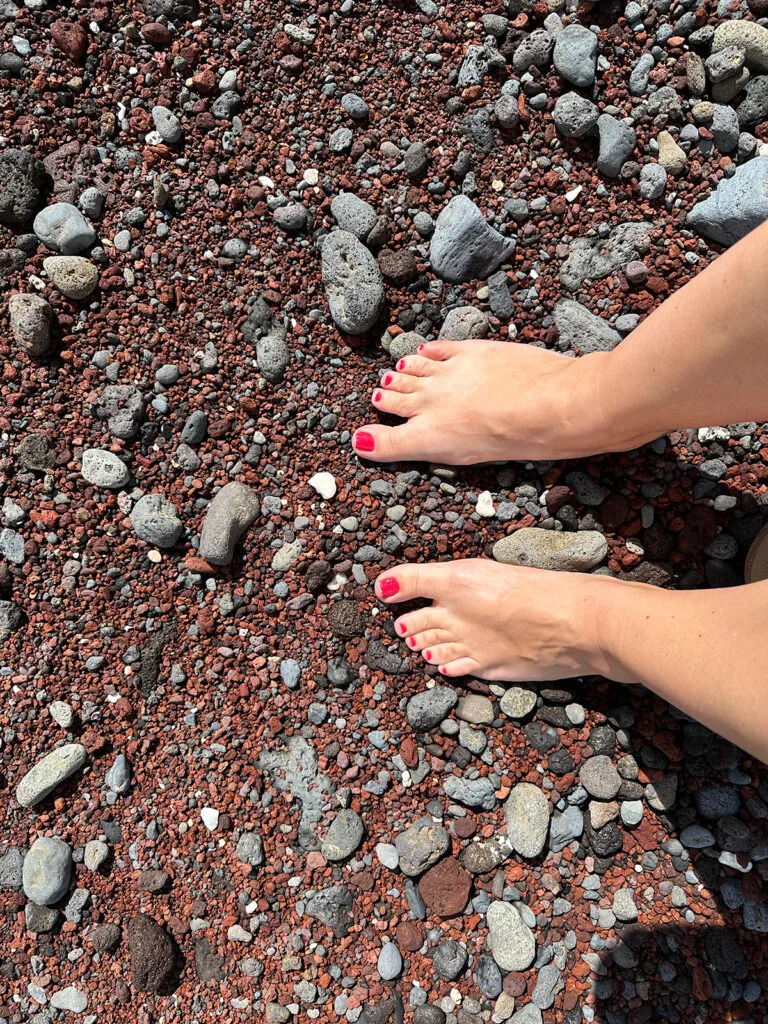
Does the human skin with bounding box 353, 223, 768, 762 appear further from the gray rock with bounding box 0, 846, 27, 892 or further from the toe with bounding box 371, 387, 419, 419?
the gray rock with bounding box 0, 846, 27, 892

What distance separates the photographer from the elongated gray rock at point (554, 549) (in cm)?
195

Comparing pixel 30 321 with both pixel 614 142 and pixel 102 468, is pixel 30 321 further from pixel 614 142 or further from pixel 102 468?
pixel 614 142

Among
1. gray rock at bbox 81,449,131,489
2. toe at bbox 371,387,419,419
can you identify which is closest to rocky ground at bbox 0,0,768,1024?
gray rock at bbox 81,449,131,489

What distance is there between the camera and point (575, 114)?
6.28 feet

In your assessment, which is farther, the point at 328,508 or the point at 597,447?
the point at 328,508

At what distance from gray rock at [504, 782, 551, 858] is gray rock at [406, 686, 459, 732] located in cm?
29

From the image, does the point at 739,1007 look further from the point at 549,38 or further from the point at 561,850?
the point at 549,38

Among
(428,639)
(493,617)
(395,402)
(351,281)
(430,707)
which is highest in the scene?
(351,281)

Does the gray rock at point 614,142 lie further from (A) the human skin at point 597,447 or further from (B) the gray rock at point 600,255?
(A) the human skin at point 597,447

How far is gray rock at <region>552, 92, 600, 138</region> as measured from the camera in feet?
6.26

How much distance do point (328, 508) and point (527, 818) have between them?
102cm

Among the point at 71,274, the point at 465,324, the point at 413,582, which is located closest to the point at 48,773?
the point at 413,582

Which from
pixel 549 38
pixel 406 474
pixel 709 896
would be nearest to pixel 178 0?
pixel 549 38

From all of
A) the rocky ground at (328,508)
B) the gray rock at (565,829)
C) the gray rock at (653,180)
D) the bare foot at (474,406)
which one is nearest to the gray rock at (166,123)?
the rocky ground at (328,508)
